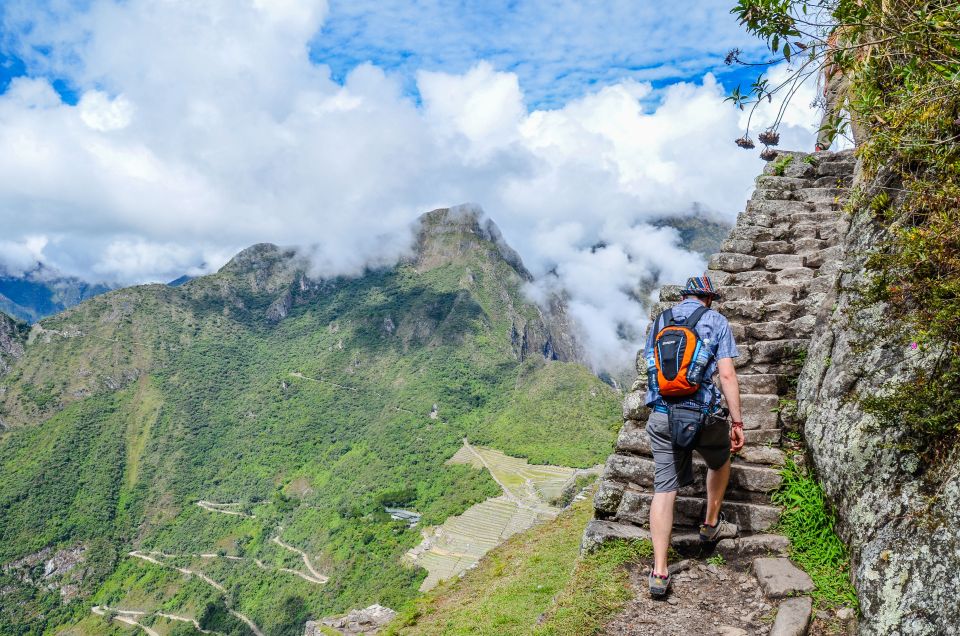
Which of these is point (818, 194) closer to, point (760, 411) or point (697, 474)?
point (760, 411)

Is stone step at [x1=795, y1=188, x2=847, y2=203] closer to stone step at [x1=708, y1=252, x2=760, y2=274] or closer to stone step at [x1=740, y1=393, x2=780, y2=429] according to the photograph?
stone step at [x1=708, y1=252, x2=760, y2=274]

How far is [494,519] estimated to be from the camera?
179ft

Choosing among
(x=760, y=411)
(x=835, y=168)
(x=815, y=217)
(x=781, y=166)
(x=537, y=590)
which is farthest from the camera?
(x=781, y=166)

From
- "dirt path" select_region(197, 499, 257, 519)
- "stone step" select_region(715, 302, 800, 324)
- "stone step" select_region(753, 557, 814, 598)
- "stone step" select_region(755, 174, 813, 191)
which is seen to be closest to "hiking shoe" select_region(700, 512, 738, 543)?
"stone step" select_region(753, 557, 814, 598)

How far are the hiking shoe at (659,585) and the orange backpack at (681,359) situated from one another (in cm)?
141

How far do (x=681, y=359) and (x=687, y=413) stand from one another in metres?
0.42

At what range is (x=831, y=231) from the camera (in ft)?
25.6

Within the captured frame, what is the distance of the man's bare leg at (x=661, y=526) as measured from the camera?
388 cm

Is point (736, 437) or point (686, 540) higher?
point (736, 437)

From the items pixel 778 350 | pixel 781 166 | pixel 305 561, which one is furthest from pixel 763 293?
pixel 305 561

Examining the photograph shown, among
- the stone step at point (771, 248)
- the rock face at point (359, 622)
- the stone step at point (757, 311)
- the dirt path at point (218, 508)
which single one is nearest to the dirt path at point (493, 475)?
the dirt path at point (218, 508)

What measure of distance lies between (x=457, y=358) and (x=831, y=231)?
117240 millimetres

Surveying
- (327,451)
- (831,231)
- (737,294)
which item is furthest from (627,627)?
(327,451)

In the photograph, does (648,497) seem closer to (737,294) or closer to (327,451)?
(737,294)
